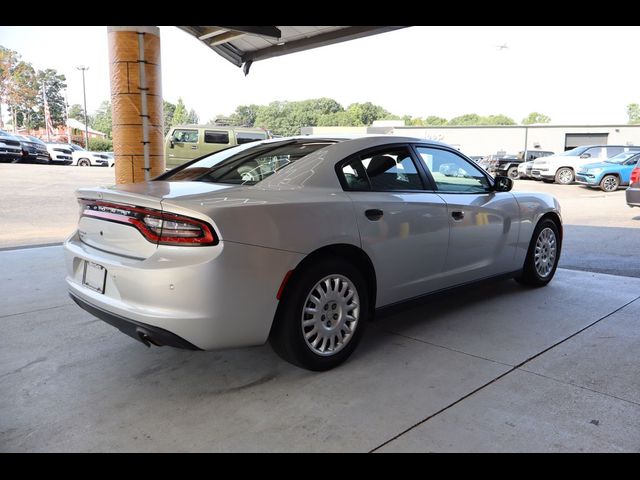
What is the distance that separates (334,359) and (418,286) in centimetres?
90

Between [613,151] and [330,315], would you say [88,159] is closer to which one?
[613,151]

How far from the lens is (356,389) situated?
3045 mm

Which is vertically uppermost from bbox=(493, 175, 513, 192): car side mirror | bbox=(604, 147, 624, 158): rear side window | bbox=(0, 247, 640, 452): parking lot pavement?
bbox=(604, 147, 624, 158): rear side window

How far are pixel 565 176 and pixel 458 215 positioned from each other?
18618 millimetres

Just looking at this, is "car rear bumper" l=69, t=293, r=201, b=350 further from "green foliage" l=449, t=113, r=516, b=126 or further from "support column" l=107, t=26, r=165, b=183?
"green foliage" l=449, t=113, r=516, b=126

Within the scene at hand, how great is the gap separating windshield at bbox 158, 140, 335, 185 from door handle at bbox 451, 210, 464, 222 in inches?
44.3

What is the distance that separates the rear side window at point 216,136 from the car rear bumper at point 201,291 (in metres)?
16.4

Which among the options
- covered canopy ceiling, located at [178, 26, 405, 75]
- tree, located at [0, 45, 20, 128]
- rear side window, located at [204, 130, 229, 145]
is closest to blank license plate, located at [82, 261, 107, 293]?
covered canopy ceiling, located at [178, 26, 405, 75]

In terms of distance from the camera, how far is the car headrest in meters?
3.62

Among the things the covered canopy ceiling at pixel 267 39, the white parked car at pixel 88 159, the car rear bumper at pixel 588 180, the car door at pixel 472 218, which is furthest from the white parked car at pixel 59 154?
the car door at pixel 472 218

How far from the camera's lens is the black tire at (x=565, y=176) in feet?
66.6
